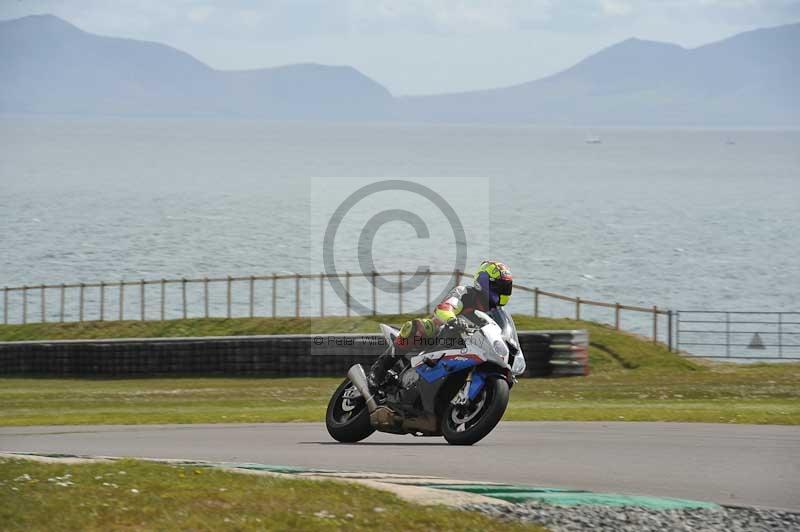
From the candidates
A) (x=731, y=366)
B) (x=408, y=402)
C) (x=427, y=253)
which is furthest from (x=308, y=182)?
(x=408, y=402)

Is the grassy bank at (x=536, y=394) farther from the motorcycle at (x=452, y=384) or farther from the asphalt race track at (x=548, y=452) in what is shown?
the motorcycle at (x=452, y=384)

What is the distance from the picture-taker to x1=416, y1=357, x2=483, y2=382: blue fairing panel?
1296cm

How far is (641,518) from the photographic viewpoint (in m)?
10.3

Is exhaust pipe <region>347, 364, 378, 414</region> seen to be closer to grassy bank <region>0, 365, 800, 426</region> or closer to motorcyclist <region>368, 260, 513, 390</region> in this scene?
motorcyclist <region>368, 260, 513, 390</region>

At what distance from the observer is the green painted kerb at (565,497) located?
10.7 meters

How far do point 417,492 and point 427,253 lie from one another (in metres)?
82.3

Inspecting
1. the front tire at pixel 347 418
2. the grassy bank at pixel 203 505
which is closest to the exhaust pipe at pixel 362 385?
the front tire at pixel 347 418

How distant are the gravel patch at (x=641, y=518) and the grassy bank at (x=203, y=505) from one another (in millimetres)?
304

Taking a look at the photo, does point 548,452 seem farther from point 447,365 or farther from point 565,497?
point 565,497

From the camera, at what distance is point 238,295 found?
2837 inches

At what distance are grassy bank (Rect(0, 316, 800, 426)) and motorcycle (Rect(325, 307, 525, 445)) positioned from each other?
192 inches

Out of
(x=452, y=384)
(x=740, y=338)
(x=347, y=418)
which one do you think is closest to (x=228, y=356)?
(x=347, y=418)

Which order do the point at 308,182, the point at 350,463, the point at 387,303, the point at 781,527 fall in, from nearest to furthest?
the point at 781,527
the point at 350,463
the point at 387,303
the point at 308,182

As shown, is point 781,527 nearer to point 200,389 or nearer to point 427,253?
point 200,389
